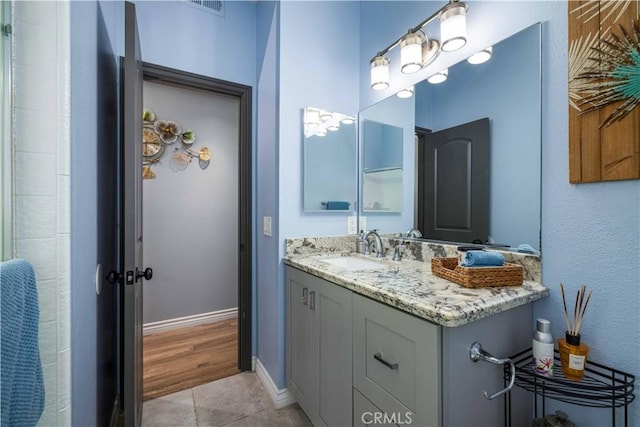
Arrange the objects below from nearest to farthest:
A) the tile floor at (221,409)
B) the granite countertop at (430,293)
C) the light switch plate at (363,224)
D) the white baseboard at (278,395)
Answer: the granite countertop at (430,293) → the tile floor at (221,409) → the white baseboard at (278,395) → the light switch plate at (363,224)

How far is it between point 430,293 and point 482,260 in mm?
277

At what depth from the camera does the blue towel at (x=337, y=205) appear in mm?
1912

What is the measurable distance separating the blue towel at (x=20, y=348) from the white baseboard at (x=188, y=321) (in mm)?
2242

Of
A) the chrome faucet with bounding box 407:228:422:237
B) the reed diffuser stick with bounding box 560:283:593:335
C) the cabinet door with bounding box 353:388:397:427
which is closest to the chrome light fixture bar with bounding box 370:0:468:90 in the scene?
the chrome faucet with bounding box 407:228:422:237

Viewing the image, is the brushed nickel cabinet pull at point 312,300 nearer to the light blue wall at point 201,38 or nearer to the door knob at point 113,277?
the door knob at point 113,277

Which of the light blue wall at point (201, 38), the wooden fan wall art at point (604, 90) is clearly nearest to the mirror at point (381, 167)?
the wooden fan wall art at point (604, 90)

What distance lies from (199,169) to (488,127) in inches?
104

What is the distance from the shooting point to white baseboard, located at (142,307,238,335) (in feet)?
8.89

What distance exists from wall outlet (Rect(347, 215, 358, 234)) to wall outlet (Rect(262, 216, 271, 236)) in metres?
0.57

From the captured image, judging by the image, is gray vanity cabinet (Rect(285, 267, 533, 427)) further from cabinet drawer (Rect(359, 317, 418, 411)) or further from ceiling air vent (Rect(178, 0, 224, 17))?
ceiling air vent (Rect(178, 0, 224, 17))

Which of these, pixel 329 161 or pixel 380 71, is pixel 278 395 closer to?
pixel 329 161

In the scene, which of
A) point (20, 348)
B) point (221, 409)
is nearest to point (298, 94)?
point (20, 348)

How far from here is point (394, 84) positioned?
1.77 meters

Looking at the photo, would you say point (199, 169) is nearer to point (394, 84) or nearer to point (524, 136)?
point (394, 84)
